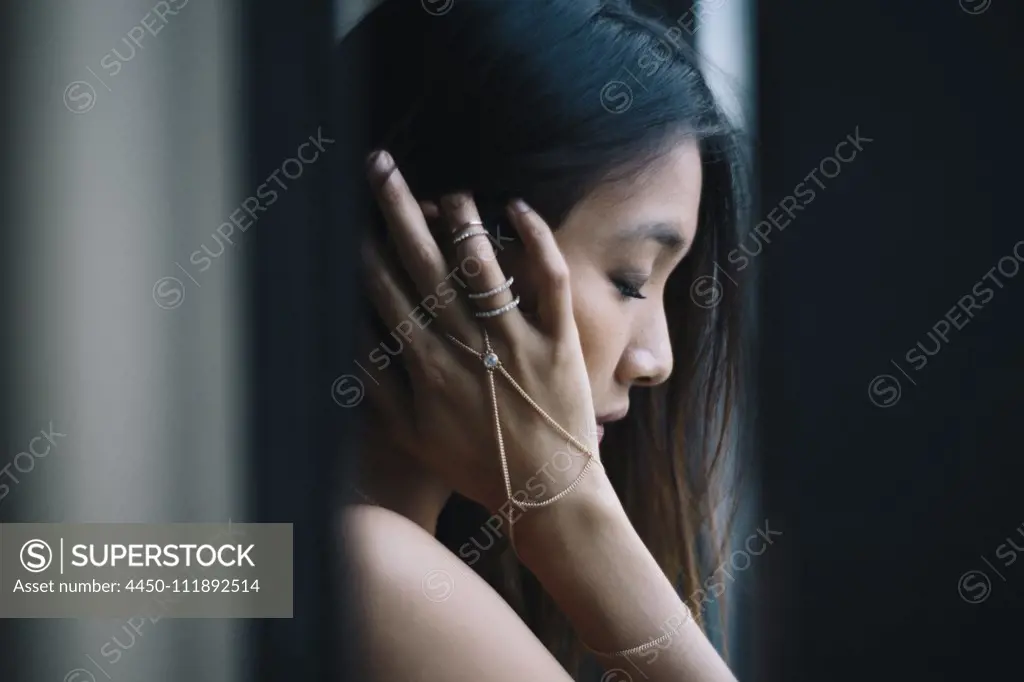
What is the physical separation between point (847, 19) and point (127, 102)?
76 centimetres

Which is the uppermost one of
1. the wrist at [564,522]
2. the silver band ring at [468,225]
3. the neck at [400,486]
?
the silver band ring at [468,225]

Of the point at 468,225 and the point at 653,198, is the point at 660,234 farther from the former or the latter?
the point at 468,225

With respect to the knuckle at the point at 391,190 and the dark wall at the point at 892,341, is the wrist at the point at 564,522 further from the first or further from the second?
the knuckle at the point at 391,190

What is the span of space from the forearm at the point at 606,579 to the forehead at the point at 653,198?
0.25 metres

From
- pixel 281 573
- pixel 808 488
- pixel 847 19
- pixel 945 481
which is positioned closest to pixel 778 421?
pixel 808 488

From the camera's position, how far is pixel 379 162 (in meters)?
1.06

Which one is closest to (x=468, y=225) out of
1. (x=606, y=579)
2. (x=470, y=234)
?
(x=470, y=234)

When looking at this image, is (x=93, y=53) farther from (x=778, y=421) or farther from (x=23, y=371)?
(x=778, y=421)

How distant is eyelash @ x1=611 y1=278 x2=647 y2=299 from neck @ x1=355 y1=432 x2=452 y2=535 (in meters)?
0.26

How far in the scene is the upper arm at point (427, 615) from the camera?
1025 mm

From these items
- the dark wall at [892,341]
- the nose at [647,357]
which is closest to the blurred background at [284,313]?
the dark wall at [892,341]

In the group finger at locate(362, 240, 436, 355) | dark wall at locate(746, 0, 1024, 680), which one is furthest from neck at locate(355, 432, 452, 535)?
dark wall at locate(746, 0, 1024, 680)

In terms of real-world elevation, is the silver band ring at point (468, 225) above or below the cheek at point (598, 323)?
above

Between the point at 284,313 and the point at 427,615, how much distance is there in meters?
0.33
